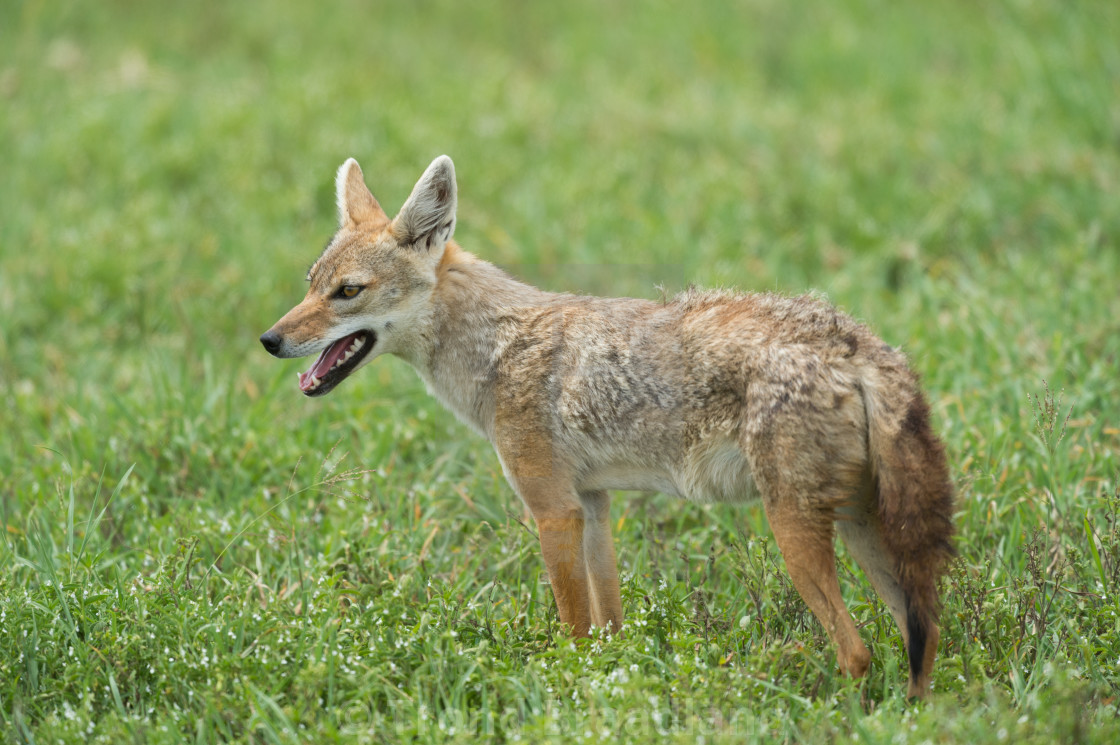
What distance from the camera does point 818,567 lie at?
4020mm

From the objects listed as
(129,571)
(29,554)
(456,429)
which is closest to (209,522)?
(129,571)

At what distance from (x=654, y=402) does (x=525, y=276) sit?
1.95 m

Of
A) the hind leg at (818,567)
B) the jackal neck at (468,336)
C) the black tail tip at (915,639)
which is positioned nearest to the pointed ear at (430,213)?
the jackal neck at (468,336)

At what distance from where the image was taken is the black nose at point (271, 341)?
4703 mm

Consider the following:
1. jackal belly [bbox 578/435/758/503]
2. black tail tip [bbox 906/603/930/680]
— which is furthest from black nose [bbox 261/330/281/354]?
black tail tip [bbox 906/603/930/680]

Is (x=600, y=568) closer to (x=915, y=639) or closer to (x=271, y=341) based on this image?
(x=915, y=639)

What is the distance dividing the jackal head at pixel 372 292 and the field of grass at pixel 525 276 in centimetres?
57

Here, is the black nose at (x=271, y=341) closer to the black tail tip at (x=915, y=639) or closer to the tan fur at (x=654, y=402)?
the tan fur at (x=654, y=402)

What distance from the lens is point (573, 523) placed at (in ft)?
14.9

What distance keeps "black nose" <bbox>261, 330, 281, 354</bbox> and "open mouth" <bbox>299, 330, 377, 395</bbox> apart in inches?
7.4

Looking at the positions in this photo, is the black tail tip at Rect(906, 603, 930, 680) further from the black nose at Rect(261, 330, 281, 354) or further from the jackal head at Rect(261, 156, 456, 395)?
the black nose at Rect(261, 330, 281, 354)

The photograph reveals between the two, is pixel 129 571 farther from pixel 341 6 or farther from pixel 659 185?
pixel 341 6

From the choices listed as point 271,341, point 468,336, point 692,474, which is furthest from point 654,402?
point 271,341

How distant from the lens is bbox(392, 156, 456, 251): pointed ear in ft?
16.0
